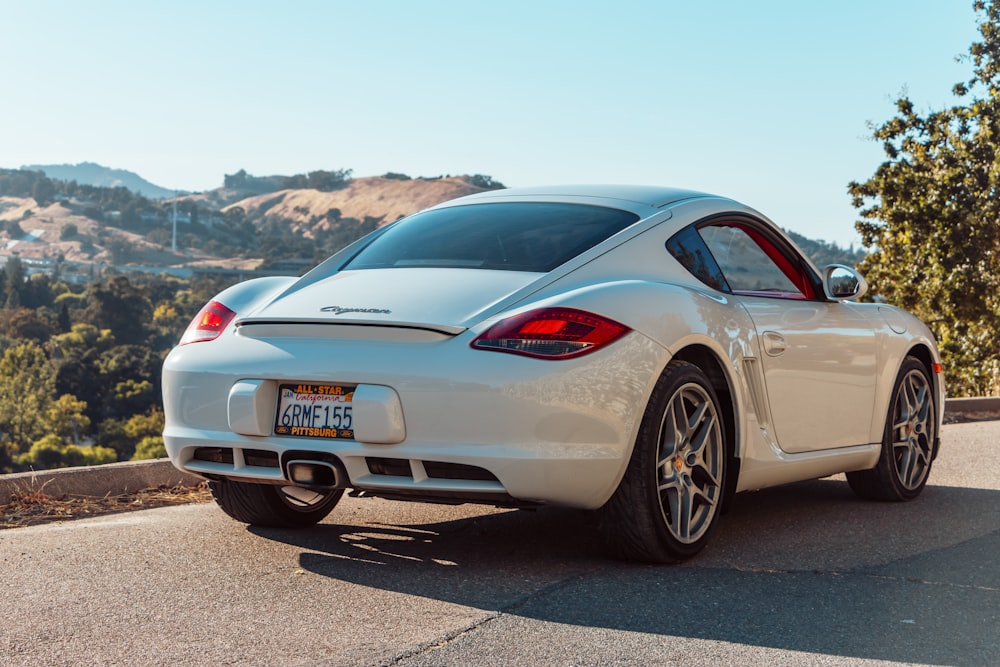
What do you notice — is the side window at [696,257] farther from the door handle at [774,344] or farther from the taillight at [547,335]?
the taillight at [547,335]

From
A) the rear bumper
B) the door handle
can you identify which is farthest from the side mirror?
the rear bumper

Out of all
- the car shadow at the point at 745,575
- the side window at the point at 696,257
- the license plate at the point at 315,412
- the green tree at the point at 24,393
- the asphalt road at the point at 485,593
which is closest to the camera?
the asphalt road at the point at 485,593

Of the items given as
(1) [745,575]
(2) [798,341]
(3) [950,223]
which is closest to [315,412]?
(1) [745,575]

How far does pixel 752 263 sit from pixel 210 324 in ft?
7.78

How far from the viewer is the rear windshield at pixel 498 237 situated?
4.67 meters

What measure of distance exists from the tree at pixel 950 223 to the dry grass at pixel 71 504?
1752cm

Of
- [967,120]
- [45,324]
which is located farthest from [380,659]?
[45,324]

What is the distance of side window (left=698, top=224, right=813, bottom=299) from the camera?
5.23 meters

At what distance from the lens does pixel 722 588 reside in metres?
4.18

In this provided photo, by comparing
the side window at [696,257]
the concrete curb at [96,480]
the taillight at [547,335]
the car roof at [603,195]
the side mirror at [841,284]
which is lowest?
the concrete curb at [96,480]

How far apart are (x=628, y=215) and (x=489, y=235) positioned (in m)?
0.56

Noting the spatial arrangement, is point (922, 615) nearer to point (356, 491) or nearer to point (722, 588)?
point (722, 588)

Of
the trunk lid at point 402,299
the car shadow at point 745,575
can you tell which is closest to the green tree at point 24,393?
the car shadow at point 745,575

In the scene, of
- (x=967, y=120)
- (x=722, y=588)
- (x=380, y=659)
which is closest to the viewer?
(x=380, y=659)
